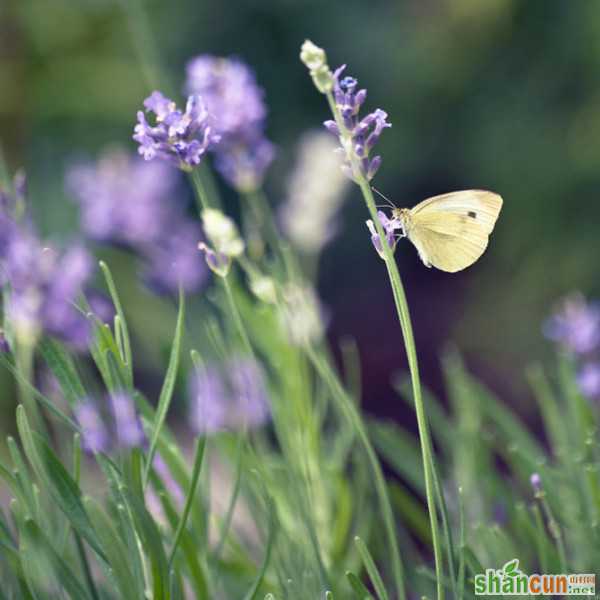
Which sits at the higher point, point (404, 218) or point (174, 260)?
point (174, 260)

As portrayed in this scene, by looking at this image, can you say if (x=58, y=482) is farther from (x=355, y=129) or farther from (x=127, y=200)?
(x=127, y=200)

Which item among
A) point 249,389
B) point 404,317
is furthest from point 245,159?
point 404,317

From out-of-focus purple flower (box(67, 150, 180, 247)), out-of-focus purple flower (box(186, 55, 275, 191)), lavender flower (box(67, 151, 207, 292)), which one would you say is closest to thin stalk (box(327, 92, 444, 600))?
out-of-focus purple flower (box(186, 55, 275, 191))

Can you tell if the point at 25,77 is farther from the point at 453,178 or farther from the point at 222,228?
the point at 222,228

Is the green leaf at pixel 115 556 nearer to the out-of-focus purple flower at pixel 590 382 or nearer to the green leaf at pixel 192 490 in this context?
the green leaf at pixel 192 490

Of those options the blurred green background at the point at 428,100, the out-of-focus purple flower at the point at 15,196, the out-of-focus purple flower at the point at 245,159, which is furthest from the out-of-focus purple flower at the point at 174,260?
the blurred green background at the point at 428,100

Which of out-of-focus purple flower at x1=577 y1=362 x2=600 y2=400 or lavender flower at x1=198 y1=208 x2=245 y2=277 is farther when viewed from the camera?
out-of-focus purple flower at x1=577 y1=362 x2=600 y2=400

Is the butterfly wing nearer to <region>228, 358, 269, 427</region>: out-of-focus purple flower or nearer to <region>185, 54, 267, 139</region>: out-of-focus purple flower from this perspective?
<region>228, 358, 269, 427</region>: out-of-focus purple flower
